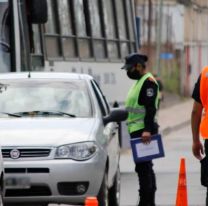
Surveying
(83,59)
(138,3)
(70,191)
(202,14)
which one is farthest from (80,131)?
(202,14)

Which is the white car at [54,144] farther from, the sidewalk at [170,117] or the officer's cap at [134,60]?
the sidewalk at [170,117]

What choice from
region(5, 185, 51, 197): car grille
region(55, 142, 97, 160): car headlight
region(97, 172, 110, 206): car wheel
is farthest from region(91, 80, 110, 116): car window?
region(5, 185, 51, 197): car grille

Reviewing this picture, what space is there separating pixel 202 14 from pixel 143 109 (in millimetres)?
66567

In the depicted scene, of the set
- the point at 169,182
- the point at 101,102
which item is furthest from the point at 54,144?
the point at 169,182

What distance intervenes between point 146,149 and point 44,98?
4.63ft

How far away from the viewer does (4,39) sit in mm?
15578

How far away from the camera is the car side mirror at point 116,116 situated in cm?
1239

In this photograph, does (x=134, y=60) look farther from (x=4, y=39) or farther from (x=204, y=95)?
(x=204, y=95)

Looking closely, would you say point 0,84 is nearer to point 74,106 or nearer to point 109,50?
point 74,106

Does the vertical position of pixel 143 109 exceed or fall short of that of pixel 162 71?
it exceeds it

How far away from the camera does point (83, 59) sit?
19.7 m

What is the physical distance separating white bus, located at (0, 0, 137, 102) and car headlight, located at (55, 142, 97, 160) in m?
4.10

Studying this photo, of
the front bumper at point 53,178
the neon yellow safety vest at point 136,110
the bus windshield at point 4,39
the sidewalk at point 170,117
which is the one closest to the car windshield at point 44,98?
the neon yellow safety vest at point 136,110

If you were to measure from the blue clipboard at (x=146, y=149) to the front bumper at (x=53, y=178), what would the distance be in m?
1.68
